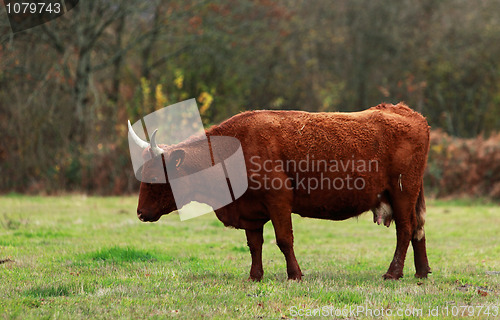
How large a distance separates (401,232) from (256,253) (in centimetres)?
198

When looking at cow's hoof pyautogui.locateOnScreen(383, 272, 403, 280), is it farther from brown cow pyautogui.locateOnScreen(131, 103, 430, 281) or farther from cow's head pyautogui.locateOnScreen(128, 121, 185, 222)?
cow's head pyautogui.locateOnScreen(128, 121, 185, 222)

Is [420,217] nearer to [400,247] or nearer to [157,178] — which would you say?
[400,247]

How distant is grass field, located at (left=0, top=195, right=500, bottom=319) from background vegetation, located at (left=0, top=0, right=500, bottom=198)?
873 centimetres

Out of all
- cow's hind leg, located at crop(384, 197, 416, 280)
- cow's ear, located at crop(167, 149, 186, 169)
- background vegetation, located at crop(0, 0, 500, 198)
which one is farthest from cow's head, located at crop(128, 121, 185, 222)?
background vegetation, located at crop(0, 0, 500, 198)

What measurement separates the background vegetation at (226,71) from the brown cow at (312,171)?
13.8 metres

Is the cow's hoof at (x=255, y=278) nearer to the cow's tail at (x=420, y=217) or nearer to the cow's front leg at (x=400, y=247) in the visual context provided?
the cow's front leg at (x=400, y=247)

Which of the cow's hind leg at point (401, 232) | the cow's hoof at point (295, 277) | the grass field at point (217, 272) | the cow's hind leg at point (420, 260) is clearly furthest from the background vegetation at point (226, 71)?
the cow's hoof at point (295, 277)

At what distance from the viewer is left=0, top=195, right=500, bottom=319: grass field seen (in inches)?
239

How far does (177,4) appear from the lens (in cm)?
2870

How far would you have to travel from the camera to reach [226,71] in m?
30.8

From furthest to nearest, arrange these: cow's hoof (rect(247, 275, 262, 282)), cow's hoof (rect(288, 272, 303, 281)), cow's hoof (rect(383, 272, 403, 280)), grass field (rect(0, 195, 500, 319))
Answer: cow's hoof (rect(383, 272, 403, 280)), cow's hoof (rect(247, 275, 262, 282)), cow's hoof (rect(288, 272, 303, 281)), grass field (rect(0, 195, 500, 319))

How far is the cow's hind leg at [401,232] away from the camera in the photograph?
812 centimetres

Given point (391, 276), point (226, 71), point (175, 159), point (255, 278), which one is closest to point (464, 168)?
point (226, 71)

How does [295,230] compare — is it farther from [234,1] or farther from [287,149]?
[234,1]
